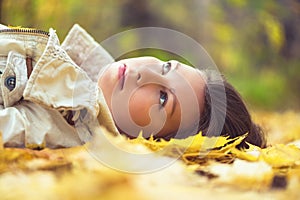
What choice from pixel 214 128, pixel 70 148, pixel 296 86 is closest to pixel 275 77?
pixel 296 86

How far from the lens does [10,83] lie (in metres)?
1.62

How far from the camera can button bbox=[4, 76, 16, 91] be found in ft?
5.31

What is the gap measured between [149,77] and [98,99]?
0.28 metres

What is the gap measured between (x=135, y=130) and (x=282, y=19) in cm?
505

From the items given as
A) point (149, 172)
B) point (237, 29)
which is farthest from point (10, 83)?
point (237, 29)

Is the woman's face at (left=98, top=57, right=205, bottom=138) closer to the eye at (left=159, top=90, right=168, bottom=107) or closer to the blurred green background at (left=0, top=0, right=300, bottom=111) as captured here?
the eye at (left=159, top=90, right=168, bottom=107)

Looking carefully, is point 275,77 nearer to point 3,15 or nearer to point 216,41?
point 216,41

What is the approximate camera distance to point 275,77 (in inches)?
242

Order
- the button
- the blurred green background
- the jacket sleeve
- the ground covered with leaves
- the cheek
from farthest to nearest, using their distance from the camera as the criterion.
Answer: the blurred green background, the cheek, the button, the jacket sleeve, the ground covered with leaves

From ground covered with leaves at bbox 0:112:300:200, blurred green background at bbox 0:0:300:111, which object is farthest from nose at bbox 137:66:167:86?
blurred green background at bbox 0:0:300:111

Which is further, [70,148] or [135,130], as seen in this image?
[135,130]

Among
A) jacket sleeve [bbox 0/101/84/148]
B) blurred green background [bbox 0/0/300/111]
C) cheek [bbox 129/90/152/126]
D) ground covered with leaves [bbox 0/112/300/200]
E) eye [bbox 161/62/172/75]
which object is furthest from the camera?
blurred green background [bbox 0/0/300/111]

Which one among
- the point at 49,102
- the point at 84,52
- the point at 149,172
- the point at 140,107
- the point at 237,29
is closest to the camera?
the point at 149,172

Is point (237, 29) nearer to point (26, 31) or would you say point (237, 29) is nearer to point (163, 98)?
point (163, 98)
